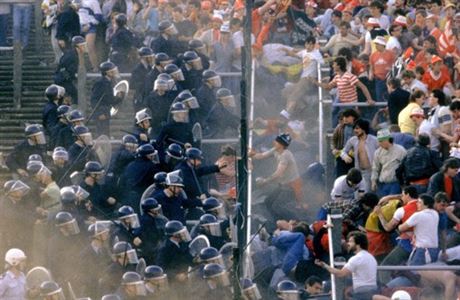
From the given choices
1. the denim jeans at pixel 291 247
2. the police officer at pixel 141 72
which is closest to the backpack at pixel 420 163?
the denim jeans at pixel 291 247

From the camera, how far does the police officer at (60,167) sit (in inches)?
1293

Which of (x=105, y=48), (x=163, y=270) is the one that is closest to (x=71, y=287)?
(x=163, y=270)

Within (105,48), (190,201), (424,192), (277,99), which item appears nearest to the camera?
(424,192)

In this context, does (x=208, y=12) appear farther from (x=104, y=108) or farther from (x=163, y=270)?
(x=163, y=270)

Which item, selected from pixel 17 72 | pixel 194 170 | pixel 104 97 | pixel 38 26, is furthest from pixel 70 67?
pixel 194 170

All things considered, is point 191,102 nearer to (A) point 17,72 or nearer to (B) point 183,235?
(B) point 183,235

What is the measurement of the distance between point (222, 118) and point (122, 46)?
10.8ft

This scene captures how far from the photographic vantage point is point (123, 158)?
1299 inches

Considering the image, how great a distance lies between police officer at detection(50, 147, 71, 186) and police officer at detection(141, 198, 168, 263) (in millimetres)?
2186

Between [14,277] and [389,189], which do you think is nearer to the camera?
[14,277]

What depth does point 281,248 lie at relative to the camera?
98.6 ft

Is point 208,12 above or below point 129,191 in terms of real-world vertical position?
above

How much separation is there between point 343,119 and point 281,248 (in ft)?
8.14

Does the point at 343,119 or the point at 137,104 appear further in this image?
the point at 137,104
